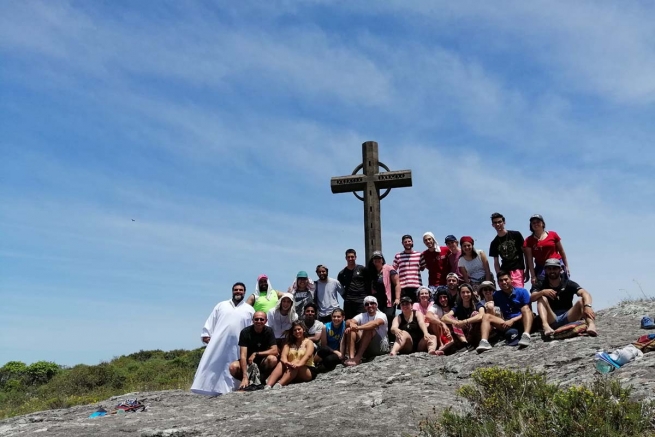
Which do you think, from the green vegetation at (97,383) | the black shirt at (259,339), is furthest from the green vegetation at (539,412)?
the green vegetation at (97,383)

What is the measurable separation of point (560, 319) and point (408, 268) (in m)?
2.75

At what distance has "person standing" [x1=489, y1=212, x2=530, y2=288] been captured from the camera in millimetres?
9500

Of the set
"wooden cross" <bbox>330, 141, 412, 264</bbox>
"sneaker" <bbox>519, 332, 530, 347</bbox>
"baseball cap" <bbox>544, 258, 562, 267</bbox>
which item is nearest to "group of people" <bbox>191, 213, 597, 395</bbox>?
"baseball cap" <bbox>544, 258, 562, 267</bbox>

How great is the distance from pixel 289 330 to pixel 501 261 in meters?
3.50

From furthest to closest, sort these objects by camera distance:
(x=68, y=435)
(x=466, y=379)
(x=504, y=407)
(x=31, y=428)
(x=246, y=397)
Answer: (x=246, y=397), (x=466, y=379), (x=31, y=428), (x=68, y=435), (x=504, y=407)

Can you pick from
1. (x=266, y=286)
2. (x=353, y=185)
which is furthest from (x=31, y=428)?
(x=353, y=185)

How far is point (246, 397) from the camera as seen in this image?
26.5 feet

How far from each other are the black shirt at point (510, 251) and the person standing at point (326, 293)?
2719 mm

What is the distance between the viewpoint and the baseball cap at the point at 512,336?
8.61 meters

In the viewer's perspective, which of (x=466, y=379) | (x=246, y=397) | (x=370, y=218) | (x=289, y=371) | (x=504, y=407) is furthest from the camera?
(x=370, y=218)

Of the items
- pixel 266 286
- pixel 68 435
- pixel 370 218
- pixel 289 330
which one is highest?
pixel 370 218

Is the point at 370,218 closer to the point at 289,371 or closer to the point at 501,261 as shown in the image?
the point at 501,261

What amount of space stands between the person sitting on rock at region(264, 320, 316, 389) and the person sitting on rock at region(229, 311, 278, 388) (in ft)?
0.61

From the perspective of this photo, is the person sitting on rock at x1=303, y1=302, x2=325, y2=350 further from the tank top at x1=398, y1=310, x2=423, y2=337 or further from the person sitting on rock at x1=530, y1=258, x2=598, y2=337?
the person sitting on rock at x1=530, y1=258, x2=598, y2=337
